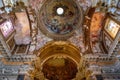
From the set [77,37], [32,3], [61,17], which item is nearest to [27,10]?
[32,3]

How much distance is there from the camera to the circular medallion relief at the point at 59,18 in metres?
15.0

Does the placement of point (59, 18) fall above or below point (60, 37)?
above

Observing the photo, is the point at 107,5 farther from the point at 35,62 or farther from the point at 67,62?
the point at 67,62

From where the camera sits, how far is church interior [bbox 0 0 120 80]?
38.3 ft

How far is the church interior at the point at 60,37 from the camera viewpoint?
38.3 feet

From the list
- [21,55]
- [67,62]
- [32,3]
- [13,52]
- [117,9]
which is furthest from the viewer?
[67,62]

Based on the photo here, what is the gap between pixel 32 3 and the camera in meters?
14.7

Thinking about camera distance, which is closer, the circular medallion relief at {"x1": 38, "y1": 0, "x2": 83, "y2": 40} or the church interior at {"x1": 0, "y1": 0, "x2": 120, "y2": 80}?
the church interior at {"x1": 0, "y1": 0, "x2": 120, "y2": 80}

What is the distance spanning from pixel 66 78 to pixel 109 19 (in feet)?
24.8

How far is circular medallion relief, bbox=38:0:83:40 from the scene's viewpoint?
1504 centimetres

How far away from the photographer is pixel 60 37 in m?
15.0

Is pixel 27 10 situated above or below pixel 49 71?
above

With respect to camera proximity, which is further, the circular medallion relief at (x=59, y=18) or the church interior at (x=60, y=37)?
the circular medallion relief at (x=59, y=18)

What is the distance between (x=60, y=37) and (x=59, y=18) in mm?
1812
